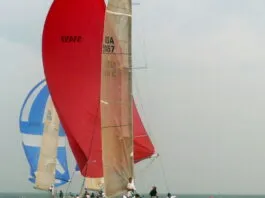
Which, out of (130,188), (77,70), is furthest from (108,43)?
(77,70)

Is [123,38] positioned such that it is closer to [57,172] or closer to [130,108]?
[130,108]

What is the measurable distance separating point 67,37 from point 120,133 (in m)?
12.3

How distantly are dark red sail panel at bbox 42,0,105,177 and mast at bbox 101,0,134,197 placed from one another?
8.32 meters

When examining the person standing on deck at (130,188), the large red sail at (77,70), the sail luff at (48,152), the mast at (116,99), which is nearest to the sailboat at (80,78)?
the large red sail at (77,70)

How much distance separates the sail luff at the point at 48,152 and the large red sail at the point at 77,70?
29.6ft

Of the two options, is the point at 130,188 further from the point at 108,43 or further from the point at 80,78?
the point at 80,78

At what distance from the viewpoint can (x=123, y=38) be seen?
28.2 metres

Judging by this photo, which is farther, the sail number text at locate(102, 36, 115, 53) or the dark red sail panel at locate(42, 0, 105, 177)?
the dark red sail panel at locate(42, 0, 105, 177)

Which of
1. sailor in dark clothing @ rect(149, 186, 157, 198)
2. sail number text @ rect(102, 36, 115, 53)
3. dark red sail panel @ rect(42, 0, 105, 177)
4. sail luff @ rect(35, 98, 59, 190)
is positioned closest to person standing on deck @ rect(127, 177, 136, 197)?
sailor in dark clothing @ rect(149, 186, 157, 198)

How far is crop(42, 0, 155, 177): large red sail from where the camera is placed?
37.3 m

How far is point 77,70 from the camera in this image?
127 ft

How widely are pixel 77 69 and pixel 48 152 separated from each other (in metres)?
10.7

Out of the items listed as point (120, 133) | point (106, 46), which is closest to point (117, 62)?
point (106, 46)

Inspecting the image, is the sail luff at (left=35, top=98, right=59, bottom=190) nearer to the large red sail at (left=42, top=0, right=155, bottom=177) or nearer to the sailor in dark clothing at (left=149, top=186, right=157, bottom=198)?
the large red sail at (left=42, top=0, right=155, bottom=177)
